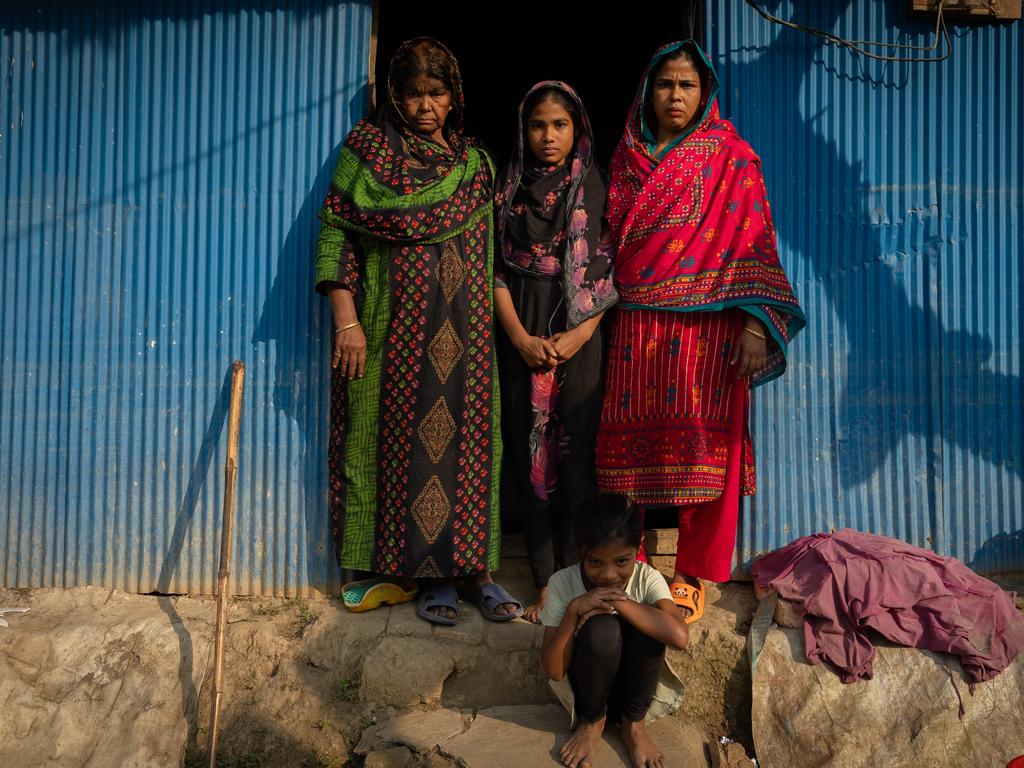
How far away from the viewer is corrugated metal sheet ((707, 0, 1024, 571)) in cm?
384

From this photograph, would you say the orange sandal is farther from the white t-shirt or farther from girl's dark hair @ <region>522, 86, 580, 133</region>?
girl's dark hair @ <region>522, 86, 580, 133</region>

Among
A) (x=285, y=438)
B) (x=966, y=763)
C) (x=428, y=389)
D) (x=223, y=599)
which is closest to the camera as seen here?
(x=966, y=763)

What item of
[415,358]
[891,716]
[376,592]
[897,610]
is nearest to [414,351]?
[415,358]

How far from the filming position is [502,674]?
3424 mm

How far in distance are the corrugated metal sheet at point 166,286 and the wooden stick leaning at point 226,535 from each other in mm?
144

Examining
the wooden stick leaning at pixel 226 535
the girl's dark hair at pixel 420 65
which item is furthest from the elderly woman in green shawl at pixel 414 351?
the wooden stick leaning at pixel 226 535

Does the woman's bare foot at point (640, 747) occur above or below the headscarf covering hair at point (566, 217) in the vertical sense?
below

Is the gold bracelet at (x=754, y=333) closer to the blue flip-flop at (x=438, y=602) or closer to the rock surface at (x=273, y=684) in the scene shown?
the rock surface at (x=273, y=684)

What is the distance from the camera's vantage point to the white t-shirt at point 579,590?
2959 mm

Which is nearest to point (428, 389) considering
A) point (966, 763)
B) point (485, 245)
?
point (485, 245)

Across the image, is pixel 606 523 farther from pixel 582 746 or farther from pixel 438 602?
pixel 438 602

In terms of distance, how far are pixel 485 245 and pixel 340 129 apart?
79 centimetres

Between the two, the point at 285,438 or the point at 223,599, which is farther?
the point at 285,438

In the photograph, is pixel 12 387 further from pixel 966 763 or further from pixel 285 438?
pixel 966 763
